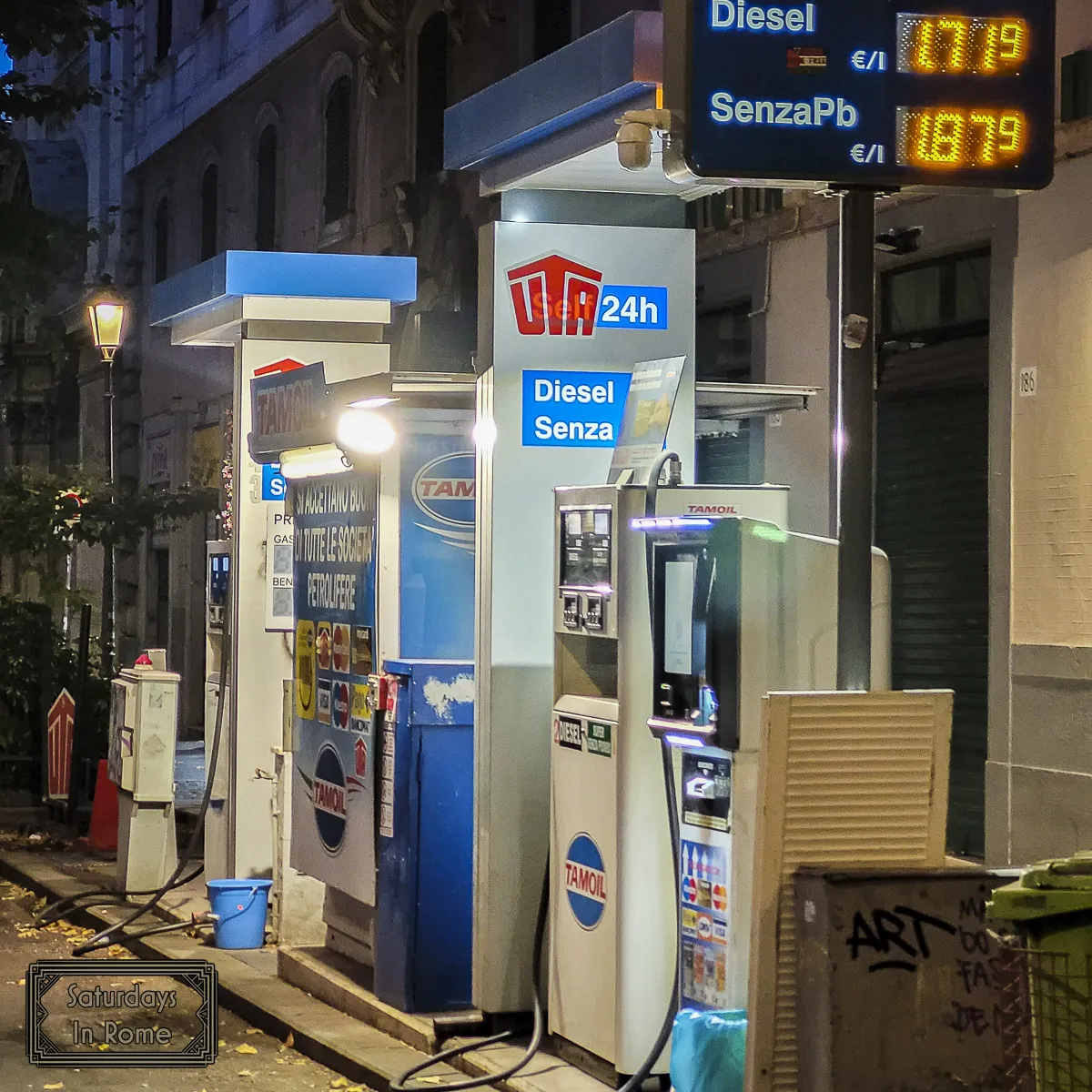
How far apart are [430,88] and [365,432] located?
13007 millimetres

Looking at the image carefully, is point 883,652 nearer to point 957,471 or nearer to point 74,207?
point 957,471

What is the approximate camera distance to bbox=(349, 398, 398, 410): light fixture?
865 cm

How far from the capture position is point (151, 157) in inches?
1200

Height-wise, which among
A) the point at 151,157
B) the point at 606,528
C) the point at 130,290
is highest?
the point at 151,157

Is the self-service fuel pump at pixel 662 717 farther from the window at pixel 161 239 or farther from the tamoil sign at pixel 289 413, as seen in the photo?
the window at pixel 161 239

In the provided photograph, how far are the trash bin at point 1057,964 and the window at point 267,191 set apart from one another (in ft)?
70.4

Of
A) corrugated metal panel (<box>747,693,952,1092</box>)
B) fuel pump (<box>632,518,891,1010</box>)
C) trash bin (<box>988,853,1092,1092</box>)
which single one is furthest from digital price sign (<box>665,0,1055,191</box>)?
trash bin (<box>988,853,1092,1092</box>)

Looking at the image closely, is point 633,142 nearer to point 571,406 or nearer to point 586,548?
point 586,548

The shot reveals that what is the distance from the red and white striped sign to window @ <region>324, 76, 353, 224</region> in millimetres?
9248

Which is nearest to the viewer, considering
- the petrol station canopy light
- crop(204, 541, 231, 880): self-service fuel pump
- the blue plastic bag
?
the blue plastic bag

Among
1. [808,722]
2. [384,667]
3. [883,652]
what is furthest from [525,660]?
[808,722]

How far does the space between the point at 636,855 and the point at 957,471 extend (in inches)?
269

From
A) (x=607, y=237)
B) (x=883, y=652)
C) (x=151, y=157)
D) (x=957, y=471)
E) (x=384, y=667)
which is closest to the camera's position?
(x=883, y=652)

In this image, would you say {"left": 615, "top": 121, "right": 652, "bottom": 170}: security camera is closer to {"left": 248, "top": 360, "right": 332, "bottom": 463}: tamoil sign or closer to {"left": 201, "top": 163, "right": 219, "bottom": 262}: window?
{"left": 248, "top": 360, "right": 332, "bottom": 463}: tamoil sign
